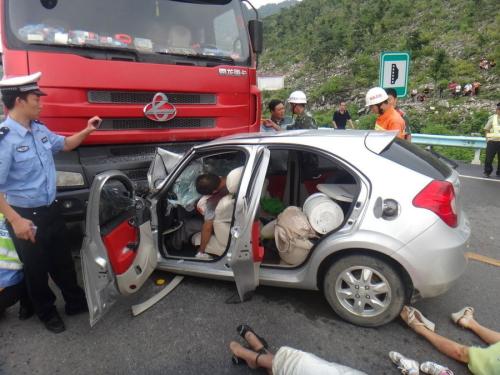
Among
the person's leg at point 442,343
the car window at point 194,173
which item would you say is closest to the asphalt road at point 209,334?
the person's leg at point 442,343

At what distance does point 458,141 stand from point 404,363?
28.2 ft

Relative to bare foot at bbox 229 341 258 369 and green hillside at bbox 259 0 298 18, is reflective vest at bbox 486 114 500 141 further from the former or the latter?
green hillside at bbox 259 0 298 18

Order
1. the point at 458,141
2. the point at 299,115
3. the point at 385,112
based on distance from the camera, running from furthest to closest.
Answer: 1. the point at 458,141
2. the point at 299,115
3. the point at 385,112

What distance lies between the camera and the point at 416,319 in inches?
105

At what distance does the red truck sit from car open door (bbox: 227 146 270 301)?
1619 millimetres

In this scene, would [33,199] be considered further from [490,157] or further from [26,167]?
[490,157]

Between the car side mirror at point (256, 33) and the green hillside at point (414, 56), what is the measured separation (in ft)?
36.2

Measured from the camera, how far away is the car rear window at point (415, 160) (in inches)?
103

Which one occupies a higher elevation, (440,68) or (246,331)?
(440,68)

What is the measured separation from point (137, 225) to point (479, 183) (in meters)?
6.47

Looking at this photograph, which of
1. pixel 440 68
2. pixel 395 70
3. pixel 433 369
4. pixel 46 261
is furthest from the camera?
pixel 440 68

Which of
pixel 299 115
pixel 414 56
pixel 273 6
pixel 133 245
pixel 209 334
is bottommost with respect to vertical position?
pixel 209 334

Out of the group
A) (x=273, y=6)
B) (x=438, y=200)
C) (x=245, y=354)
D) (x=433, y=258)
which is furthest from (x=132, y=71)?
(x=273, y=6)

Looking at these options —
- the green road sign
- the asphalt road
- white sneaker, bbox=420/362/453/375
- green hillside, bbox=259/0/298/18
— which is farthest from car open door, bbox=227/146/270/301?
green hillside, bbox=259/0/298/18
